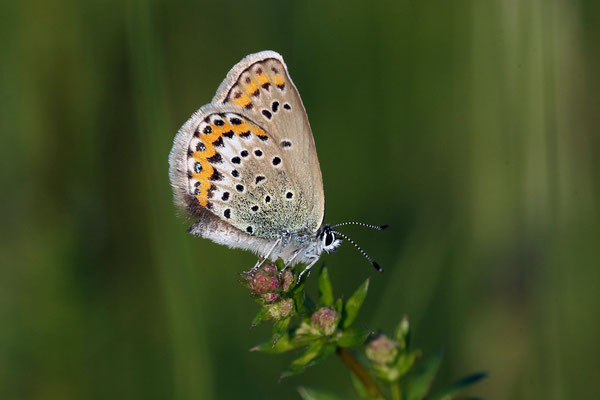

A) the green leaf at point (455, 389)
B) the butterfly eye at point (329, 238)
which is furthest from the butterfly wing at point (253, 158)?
the green leaf at point (455, 389)

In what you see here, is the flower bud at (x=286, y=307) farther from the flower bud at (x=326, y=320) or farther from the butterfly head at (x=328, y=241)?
the butterfly head at (x=328, y=241)

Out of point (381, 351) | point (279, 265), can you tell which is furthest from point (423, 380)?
point (279, 265)

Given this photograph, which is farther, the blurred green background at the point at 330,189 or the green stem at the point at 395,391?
the blurred green background at the point at 330,189

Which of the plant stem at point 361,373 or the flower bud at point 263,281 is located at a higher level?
the flower bud at point 263,281

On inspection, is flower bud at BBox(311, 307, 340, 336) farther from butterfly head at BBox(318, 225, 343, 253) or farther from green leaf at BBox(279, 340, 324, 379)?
butterfly head at BBox(318, 225, 343, 253)

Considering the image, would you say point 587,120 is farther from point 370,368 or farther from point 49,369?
point 49,369

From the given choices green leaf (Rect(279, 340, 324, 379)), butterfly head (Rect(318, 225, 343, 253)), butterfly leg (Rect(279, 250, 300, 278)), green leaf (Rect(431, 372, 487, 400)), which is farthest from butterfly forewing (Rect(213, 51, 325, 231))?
green leaf (Rect(431, 372, 487, 400))
